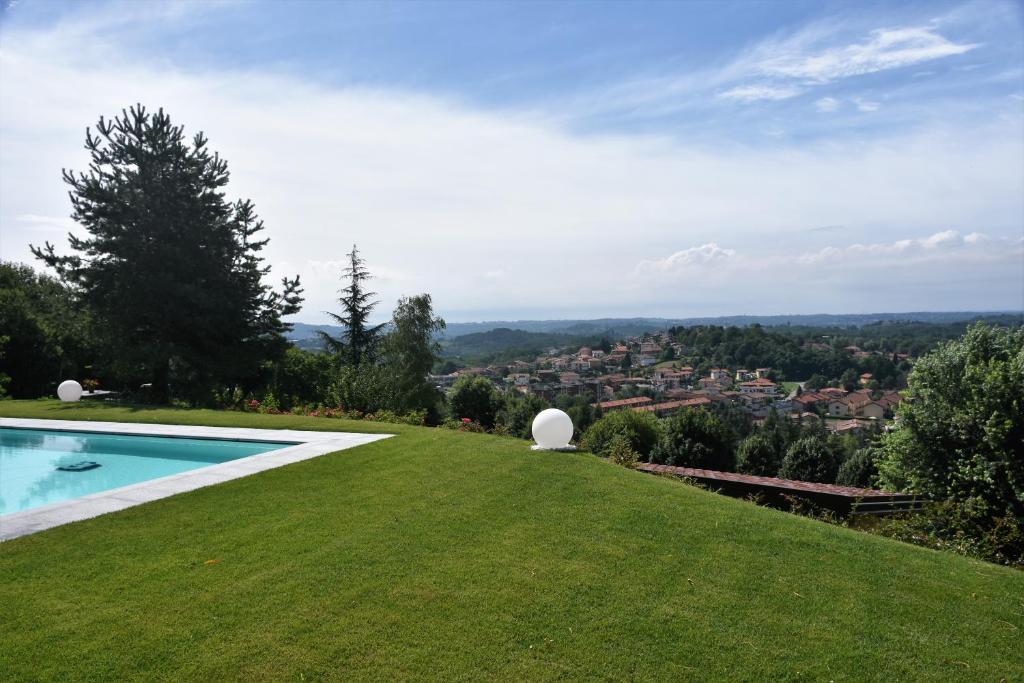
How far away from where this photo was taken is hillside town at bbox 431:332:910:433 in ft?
222

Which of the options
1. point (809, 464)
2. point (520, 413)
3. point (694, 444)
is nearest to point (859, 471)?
point (809, 464)

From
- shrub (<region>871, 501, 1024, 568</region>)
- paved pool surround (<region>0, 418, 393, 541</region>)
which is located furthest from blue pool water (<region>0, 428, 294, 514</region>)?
shrub (<region>871, 501, 1024, 568</region>)

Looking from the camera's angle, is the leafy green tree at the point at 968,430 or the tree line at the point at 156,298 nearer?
the leafy green tree at the point at 968,430

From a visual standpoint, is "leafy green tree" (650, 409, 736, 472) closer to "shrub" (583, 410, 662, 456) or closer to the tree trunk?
"shrub" (583, 410, 662, 456)

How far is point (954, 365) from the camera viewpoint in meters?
9.47

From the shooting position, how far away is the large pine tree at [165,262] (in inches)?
717

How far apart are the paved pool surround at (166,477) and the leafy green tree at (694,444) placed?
544 inches

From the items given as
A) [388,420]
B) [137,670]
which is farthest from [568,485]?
[388,420]

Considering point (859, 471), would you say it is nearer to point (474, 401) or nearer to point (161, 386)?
point (474, 401)

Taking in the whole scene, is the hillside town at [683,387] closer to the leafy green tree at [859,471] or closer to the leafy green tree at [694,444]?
the leafy green tree at [694,444]

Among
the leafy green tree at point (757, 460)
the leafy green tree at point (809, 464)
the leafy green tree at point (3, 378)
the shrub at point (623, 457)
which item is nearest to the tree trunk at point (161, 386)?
the leafy green tree at point (3, 378)

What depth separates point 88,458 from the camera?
11648 mm

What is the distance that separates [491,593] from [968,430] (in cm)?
753

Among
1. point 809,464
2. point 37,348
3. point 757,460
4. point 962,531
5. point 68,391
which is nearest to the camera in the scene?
point 962,531
